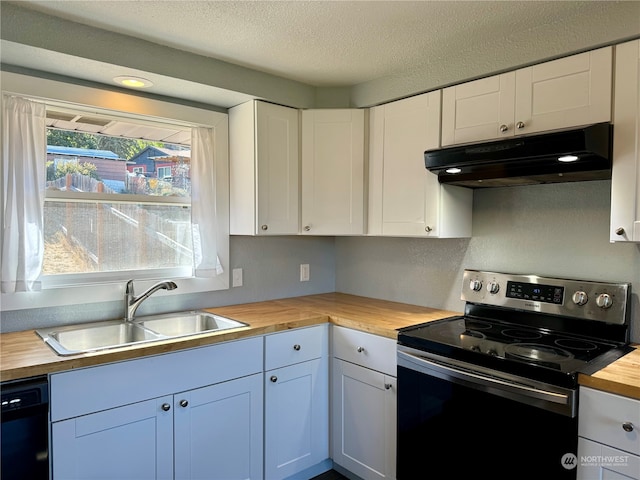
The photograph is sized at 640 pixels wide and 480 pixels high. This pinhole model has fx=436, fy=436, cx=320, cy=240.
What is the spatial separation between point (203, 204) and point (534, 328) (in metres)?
1.85

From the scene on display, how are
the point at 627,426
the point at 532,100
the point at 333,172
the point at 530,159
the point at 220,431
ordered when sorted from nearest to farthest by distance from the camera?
the point at 627,426, the point at 530,159, the point at 532,100, the point at 220,431, the point at 333,172

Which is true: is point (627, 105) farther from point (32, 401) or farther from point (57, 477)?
point (57, 477)

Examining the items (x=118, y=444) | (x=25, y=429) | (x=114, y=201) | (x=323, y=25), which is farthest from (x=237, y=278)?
(x=323, y=25)

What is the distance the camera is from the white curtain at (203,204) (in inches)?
97.7

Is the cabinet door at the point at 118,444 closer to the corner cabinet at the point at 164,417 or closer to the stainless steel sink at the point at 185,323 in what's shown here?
the corner cabinet at the point at 164,417

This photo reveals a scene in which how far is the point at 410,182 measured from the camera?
91.4 inches

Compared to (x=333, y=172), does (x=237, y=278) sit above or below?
below

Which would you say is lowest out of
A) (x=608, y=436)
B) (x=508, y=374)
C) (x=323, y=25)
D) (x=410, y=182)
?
(x=608, y=436)

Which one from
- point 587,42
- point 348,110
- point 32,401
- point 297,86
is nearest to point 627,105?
point 587,42

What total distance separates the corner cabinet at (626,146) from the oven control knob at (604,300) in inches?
13.1

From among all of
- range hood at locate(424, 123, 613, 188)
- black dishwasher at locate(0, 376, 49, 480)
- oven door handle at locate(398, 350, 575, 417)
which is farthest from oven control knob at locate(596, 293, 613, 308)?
black dishwasher at locate(0, 376, 49, 480)

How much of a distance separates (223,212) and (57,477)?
4.92 ft

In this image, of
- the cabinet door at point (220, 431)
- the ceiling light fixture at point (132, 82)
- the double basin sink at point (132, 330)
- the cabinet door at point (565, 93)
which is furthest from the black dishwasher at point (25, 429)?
the cabinet door at point (565, 93)

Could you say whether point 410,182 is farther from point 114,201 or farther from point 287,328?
point 114,201
